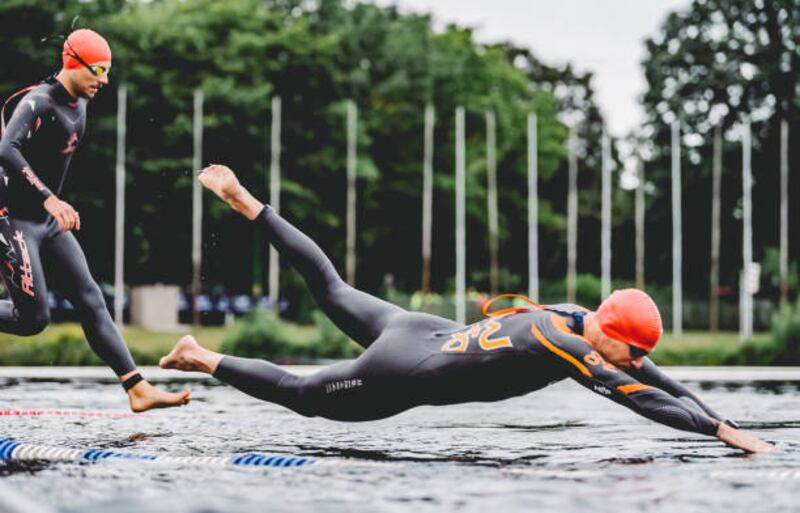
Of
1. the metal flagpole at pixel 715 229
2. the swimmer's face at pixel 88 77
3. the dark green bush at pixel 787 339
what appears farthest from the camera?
the metal flagpole at pixel 715 229

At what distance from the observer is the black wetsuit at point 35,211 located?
26.3 ft

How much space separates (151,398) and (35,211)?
128 centimetres

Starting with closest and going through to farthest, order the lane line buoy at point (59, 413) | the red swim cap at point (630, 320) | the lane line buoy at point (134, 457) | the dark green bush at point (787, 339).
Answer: the red swim cap at point (630, 320)
the lane line buoy at point (134, 457)
the lane line buoy at point (59, 413)
the dark green bush at point (787, 339)

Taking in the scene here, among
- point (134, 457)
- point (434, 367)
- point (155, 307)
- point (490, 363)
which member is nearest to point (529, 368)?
point (490, 363)

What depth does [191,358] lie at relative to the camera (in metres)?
7.23

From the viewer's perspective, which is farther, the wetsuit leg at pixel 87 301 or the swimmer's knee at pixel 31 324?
the wetsuit leg at pixel 87 301

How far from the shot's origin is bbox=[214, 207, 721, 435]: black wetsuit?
6.59 metres

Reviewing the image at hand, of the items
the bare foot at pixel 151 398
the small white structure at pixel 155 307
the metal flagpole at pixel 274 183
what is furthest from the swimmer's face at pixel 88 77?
the small white structure at pixel 155 307

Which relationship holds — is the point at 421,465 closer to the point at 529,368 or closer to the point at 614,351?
the point at 529,368

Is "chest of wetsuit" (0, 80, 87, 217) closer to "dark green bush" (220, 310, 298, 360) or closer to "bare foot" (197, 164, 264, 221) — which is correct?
"bare foot" (197, 164, 264, 221)

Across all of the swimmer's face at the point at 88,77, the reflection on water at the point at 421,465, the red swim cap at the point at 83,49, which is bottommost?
the reflection on water at the point at 421,465

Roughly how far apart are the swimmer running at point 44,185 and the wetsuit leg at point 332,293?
1.20m

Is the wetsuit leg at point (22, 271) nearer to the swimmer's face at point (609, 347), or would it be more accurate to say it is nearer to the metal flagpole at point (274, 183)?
the swimmer's face at point (609, 347)

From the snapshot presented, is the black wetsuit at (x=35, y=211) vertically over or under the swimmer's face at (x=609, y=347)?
over
